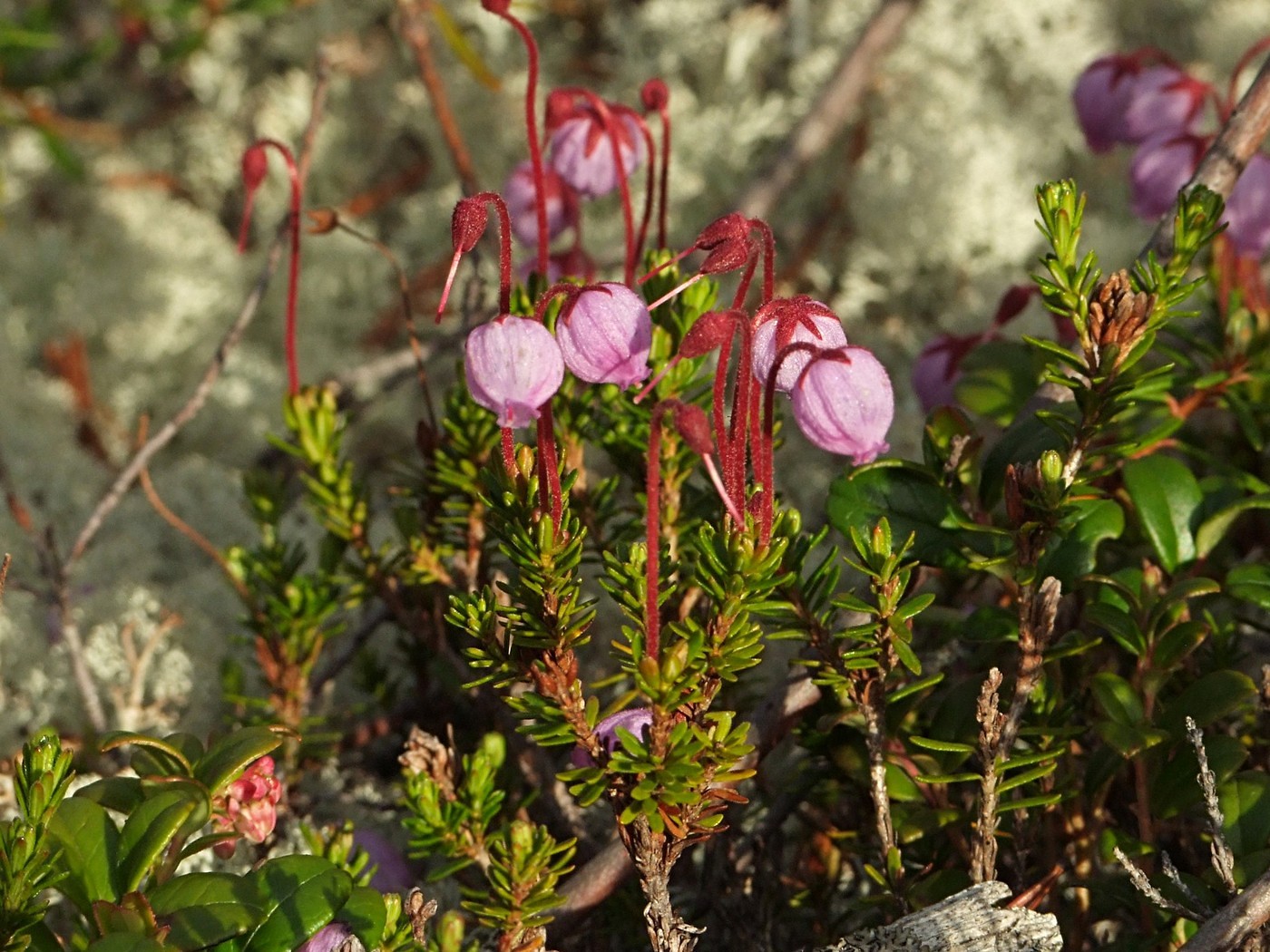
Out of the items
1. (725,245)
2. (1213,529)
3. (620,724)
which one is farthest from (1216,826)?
(725,245)

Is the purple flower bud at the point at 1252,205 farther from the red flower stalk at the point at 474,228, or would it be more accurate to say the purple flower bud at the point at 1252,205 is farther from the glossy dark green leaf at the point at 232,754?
the glossy dark green leaf at the point at 232,754

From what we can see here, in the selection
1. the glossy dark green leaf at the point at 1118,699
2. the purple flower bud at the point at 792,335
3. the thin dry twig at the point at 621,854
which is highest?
the purple flower bud at the point at 792,335

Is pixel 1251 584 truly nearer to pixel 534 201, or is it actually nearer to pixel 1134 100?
pixel 1134 100

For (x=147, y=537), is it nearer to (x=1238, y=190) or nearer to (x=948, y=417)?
(x=948, y=417)

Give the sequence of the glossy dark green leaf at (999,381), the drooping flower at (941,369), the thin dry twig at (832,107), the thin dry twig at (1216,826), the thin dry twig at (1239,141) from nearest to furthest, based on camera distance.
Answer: the thin dry twig at (1216,826) < the thin dry twig at (1239,141) < the glossy dark green leaf at (999,381) < the drooping flower at (941,369) < the thin dry twig at (832,107)

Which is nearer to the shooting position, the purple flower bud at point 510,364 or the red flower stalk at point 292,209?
the purple flower bud at point 510,364

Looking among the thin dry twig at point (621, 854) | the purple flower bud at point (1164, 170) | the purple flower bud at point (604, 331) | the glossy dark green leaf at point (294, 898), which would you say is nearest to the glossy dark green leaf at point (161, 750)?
the glossy dark green leaf at point (294, 898)

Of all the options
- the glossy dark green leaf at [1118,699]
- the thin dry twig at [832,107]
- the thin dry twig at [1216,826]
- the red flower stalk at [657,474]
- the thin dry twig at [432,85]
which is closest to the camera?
the red flower stalk at [657,474]

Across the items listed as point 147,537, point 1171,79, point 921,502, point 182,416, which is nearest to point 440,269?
point 147,537
